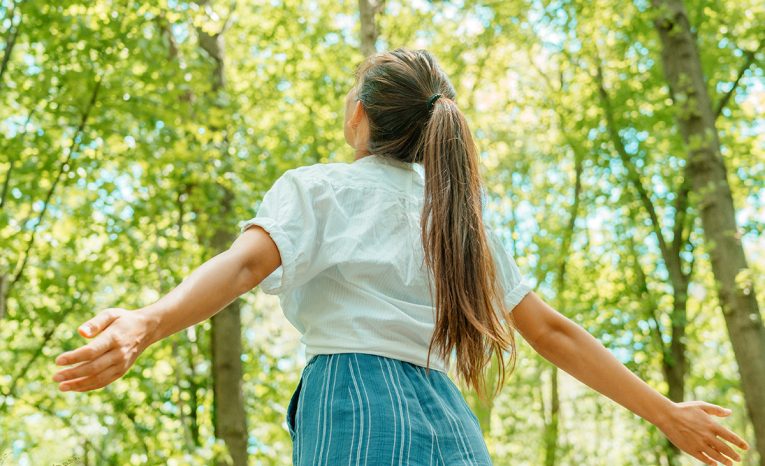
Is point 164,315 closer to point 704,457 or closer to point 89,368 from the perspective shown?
point 89,368

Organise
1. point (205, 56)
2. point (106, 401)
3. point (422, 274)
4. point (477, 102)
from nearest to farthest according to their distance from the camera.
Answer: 1. point (422, 274)
2. point (205, 56)
3. point (106, 401)
4. point (477, 102)

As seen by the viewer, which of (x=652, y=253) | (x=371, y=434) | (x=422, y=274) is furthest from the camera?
(x=652, y=253)

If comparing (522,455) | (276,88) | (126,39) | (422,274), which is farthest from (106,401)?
(522,455)

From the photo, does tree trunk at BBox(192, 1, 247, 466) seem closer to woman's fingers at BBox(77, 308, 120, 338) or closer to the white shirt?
the white shirt

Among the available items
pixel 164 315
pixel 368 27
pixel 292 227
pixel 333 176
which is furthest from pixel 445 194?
pixel 368 27

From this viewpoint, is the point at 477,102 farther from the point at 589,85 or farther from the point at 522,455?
the point at 522,455

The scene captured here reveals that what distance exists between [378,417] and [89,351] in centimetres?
62

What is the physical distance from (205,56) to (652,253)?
28.4 feet

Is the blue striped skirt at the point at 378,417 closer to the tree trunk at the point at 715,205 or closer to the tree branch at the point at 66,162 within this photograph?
the tree trunk at the point at 715,205

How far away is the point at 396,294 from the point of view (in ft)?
6.31

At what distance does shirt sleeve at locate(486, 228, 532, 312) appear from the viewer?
2.16m

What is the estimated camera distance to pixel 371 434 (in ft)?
5.58

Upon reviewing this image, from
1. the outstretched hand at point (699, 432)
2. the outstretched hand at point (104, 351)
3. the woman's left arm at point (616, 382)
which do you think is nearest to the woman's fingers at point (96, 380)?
the outstretched hand at point (104, 351)

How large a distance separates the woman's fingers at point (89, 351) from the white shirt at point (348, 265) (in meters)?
0.46
